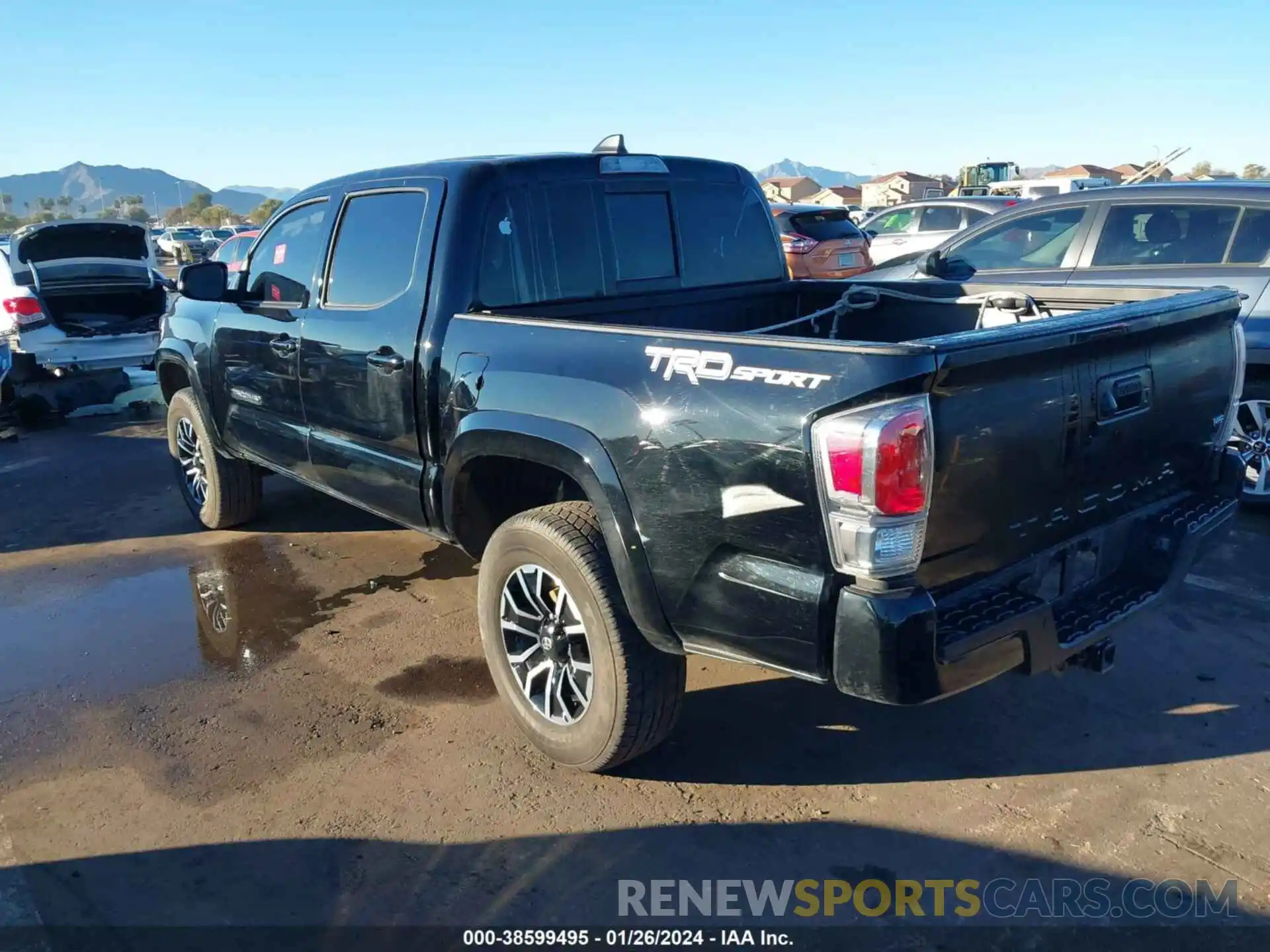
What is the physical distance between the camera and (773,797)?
10.4 feet

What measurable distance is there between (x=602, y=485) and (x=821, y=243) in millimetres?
11943

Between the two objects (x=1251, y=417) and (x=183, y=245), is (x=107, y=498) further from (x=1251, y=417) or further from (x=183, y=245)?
(x=183, y=245)

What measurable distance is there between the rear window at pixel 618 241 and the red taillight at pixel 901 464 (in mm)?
1845

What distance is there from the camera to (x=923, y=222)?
14906mm

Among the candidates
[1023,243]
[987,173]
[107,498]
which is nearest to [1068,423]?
[1023,243]

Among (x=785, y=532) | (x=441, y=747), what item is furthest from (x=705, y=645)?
(x=441, y=747)

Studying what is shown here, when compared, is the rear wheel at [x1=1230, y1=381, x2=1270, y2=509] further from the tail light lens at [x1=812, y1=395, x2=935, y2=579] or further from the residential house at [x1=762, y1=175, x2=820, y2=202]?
the residential house at [x1=762, y1=175, x2=820, y2=202]

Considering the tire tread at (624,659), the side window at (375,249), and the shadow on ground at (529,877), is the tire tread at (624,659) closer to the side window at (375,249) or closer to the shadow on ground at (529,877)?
the shadow on ground at (529,877)

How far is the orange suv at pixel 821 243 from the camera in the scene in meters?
13.9

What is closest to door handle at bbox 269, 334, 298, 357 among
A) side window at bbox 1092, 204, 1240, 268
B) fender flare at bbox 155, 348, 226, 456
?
fender flare at bbox 155, 348, 226, 456

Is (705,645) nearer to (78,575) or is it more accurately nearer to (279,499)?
(78,575)

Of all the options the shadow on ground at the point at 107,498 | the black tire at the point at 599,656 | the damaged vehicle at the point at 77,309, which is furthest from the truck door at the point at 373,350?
the damaged vehicle at the point at 77,309

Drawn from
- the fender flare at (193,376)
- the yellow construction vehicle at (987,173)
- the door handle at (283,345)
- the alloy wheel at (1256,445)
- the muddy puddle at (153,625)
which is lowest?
the muddy puddle at (153,625)

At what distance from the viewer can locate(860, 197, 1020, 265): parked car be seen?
1417 centimetres
